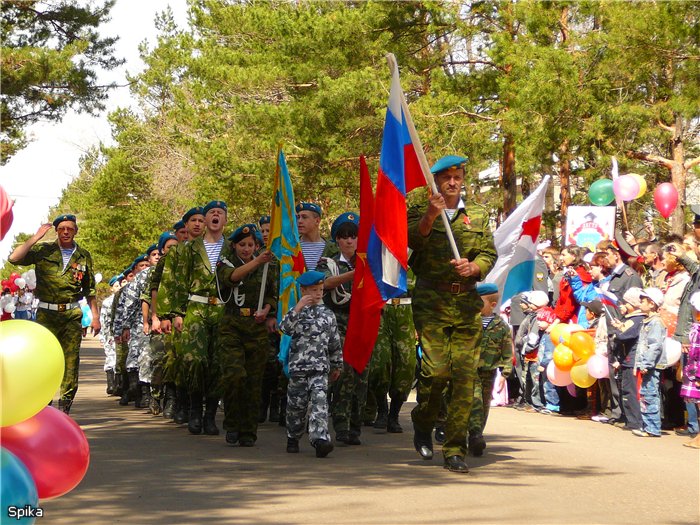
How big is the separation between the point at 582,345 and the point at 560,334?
56cm

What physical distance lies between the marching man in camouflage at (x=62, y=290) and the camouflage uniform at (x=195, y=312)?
133 cm

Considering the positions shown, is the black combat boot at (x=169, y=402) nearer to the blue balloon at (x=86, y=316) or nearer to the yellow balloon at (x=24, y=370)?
the yellow balloon at (x=24, y=370)

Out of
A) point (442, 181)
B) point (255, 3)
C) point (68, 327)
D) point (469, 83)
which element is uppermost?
point (255, 3)

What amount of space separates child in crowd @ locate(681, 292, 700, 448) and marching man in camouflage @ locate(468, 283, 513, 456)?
2032mm

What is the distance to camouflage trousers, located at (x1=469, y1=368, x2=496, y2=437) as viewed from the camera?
10.3 metres

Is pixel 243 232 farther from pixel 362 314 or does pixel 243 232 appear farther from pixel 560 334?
pixel 560 334

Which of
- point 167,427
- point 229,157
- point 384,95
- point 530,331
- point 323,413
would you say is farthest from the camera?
point 229,157

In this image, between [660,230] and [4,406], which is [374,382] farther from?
[660,230]

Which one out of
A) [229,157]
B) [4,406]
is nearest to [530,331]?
[4,406]

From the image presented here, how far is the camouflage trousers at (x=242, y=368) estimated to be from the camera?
35.7 feet

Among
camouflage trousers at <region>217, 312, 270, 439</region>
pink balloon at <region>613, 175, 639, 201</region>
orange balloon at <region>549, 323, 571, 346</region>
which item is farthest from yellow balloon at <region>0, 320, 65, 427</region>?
pink balloon at <region>613, 175, 639, 201</region>

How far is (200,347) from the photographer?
38.2 feet

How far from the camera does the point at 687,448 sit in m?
11.7

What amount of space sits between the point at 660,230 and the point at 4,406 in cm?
3552
